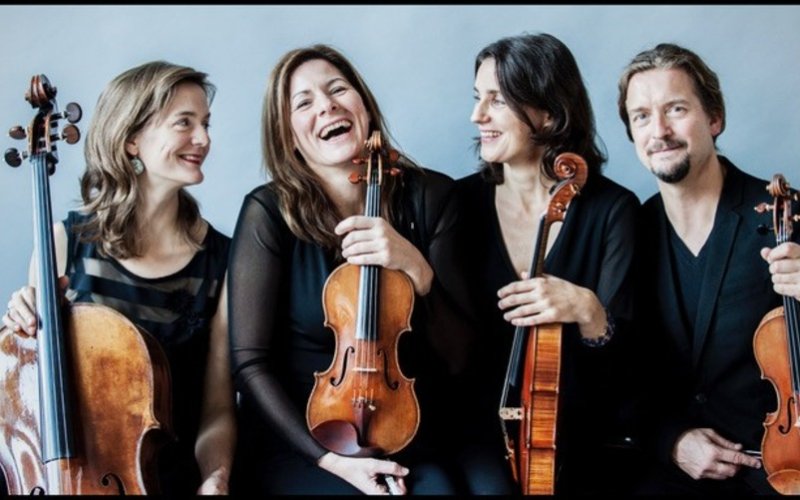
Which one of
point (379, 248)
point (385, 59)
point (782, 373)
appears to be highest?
point (385, 59)

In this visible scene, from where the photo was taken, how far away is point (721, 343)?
2.39 m

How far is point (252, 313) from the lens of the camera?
7.47 ft

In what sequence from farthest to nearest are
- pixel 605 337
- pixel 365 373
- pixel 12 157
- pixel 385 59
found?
pixel 385 59 < pixel 605 337 < pixel 12 157 < pixel 365 373

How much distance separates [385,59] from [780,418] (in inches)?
55.4

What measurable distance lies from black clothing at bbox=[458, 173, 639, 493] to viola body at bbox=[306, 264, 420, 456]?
328 mm

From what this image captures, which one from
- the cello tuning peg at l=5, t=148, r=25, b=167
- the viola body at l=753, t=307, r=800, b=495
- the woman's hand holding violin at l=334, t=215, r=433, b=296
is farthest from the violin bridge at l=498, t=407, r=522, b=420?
the cello tuning peg at l=5, t=148, r=25, b=167

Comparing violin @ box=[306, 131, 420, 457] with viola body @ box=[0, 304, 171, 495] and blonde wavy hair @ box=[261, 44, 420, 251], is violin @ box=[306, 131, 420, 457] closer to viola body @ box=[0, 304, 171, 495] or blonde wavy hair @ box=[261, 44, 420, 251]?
blonde wavy hair @ box=[261, 44, 420, 251]

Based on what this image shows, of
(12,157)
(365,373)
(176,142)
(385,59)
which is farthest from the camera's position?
(385,59)

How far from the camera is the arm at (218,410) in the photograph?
2326 mm

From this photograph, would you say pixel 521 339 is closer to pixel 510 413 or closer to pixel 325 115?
pixel 510 413

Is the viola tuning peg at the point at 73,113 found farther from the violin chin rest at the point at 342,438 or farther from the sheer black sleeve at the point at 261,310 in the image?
the violin chin rest at the point at 342,438

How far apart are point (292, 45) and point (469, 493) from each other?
1.34 m

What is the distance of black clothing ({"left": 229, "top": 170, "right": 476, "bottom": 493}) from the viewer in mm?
2262

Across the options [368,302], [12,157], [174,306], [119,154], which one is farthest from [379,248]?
[12,157]
